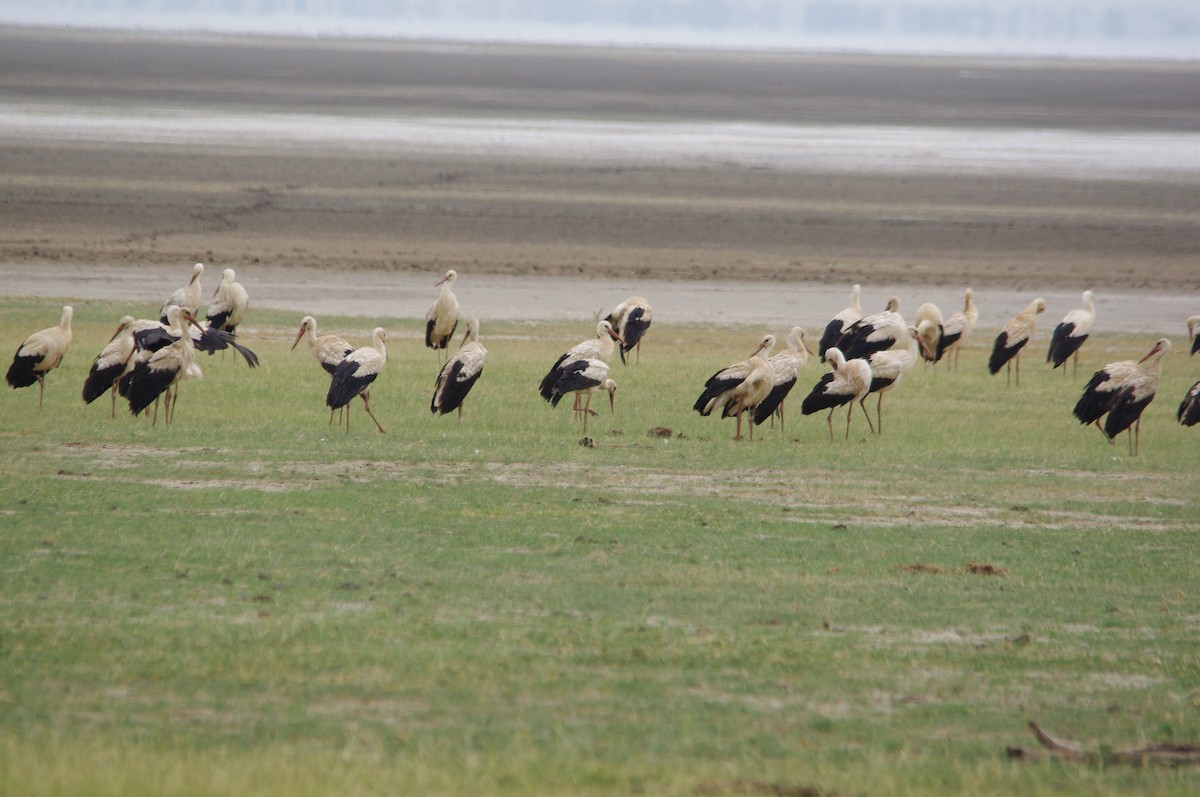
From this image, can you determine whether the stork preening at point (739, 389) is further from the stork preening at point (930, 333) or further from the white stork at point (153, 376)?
the stork preening at point (930, 333)

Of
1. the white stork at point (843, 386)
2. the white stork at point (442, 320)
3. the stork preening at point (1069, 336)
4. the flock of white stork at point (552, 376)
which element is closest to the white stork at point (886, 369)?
the flock of white stork at point (552, 376)

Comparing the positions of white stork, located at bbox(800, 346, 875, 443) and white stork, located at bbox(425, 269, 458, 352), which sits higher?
white stork, located at bbox(425, 269, 458, 352)

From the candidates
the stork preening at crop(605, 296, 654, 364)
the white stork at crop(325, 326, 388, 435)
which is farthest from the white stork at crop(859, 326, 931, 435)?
the white stork at crop(325, 326, 388, 435)

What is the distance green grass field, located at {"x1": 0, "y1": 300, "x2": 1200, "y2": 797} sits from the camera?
234 inches

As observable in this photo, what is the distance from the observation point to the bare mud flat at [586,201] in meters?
30.2

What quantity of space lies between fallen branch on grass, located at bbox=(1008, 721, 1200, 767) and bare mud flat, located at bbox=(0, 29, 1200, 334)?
67.0ft

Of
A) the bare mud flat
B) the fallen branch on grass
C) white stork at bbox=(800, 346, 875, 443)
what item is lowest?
the fallen branch on grass

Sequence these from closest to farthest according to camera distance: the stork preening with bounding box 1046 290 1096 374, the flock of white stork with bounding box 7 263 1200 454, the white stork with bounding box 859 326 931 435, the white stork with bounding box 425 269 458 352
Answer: the flock of white stork with bounding box 7 263 1200 454
the white stork with bounding box 859 326 931 435
the stork preening with bounding box 1046 290 1096 374
the white stork with bounding box 425 269 458 352

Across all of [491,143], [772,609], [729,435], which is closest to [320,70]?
[491,143]

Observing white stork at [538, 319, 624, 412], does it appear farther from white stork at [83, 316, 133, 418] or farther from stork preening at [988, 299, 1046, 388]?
stork preening at [988, 299, 1046, 388]

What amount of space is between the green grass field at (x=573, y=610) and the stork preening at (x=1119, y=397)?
0.40 meters

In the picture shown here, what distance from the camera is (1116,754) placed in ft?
20.4

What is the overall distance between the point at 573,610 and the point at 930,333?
574 inches

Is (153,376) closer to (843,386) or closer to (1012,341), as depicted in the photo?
(843,386)
